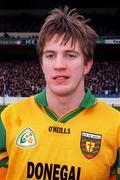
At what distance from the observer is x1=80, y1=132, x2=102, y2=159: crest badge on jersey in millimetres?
2385

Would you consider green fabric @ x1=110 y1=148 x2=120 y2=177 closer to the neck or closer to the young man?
the young man

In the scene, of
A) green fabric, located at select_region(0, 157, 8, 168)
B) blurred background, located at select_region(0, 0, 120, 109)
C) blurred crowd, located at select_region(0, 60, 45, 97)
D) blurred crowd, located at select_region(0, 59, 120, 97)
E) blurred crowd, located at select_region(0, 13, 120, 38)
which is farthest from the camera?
blurred crowd, located at select_region(0, 13, 120, 38)

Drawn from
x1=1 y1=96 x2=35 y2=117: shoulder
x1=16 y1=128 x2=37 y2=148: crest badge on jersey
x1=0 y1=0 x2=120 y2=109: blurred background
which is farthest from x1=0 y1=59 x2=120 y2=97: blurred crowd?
x1=16 y1=128 x2=37 y2=148: crest badge on jersey

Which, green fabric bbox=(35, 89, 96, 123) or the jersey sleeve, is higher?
green fabric bbox=(35, 89, 96, 123)

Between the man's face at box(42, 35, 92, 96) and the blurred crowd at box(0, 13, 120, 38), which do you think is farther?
the blurred crowd at box(0, 13, 120, 38)

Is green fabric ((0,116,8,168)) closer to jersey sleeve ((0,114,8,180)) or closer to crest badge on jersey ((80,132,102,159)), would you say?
jersey sleeve ((0,114,8,180))

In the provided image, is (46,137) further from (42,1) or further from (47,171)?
(42,1)

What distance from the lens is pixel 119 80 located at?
86.5ft

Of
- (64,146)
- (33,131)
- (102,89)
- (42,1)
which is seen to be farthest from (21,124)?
(42,1)

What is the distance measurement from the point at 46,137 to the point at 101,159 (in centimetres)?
33

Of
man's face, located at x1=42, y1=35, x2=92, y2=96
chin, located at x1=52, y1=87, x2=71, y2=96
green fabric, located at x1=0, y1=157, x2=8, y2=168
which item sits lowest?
green fabric, located at x1=0, y1=157, x2=8, y2=168

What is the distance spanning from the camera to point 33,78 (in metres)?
27.6

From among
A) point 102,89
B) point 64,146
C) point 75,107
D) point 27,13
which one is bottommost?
point 64,146

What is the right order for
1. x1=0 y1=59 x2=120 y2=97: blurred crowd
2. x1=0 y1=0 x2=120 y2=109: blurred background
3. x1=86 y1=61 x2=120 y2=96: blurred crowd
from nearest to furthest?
x1=86 y1=61 x2=120 y2=96: blurred crowd
x1=0 y1=59 x2=120 y2=97: blurred crowd
x1=0 y1=0 x2=120 y2=109: blurred background
